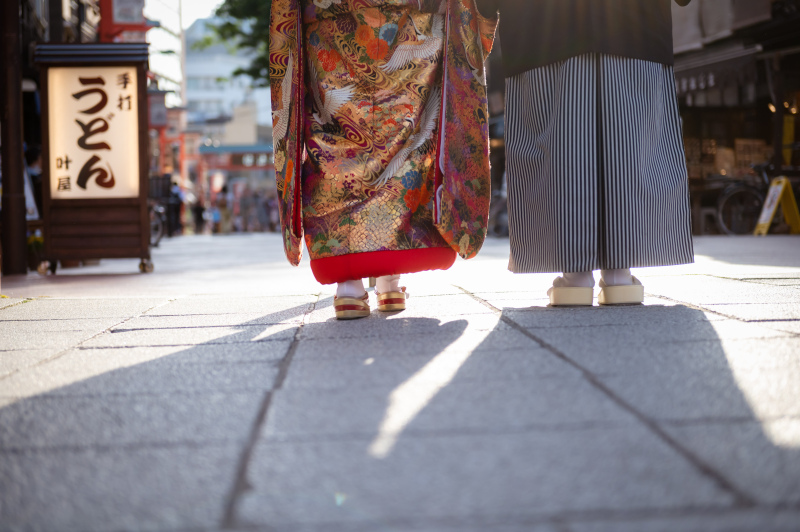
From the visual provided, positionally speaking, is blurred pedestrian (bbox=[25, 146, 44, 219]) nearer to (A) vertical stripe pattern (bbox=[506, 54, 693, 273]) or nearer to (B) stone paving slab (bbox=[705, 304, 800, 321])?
(A) vertical stripe pattern (bbox=[506, 54, 693, 273])

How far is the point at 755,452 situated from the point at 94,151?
5895 mm

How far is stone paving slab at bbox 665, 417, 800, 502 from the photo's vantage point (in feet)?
3.04

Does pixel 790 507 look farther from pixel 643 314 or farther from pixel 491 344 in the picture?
pixel 643 314

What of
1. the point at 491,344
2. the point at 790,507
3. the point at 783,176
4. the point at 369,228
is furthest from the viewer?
the point at 783,176

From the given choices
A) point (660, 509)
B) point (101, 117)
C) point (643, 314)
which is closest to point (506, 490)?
point (660, 509)

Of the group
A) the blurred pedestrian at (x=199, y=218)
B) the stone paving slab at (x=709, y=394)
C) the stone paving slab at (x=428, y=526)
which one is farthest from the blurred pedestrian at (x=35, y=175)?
the blurred pedestrian at (x=199, y=218)

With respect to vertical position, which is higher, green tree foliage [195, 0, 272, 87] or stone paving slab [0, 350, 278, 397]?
green tree foliage [195, 0, 272, 87]

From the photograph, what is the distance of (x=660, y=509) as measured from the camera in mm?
882

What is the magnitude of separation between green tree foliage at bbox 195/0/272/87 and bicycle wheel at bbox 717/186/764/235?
30.9 feet

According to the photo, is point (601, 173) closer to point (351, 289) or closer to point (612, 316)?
point (612, 316)

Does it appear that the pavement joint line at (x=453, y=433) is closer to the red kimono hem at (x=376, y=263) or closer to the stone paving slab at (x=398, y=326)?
the stone paving slab at (x=398, y=326)

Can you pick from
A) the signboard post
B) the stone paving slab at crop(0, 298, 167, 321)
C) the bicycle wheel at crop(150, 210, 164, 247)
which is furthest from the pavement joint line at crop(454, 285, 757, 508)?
the bicycle wheel at crop(150, 210, 164, 247)

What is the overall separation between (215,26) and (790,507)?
1717 cm

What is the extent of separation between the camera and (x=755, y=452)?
1040 mm
